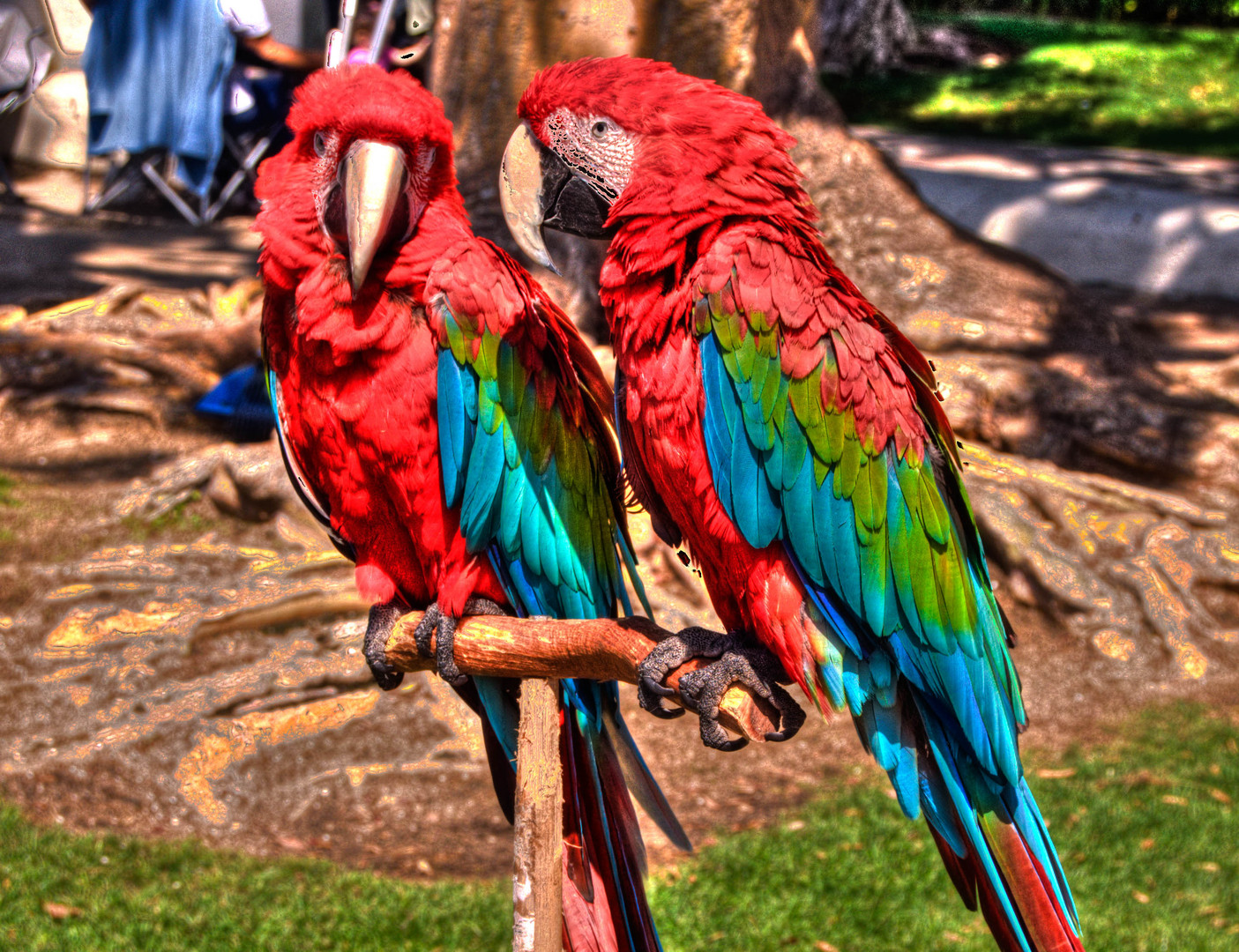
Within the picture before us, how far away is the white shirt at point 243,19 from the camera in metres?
8.07

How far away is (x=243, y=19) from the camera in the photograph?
8.21m

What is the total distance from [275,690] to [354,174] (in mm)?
2614

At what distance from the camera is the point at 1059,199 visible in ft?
33.0

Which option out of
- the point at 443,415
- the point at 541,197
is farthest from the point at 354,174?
the point at 443,415

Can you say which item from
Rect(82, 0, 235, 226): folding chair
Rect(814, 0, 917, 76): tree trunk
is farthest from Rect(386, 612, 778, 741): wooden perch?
Rect(814, 0, 917, 76): tree trunk

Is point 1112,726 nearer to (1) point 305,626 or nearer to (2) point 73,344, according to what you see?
(1) point 305,626

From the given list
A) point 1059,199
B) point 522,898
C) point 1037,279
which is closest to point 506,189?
point 522,898

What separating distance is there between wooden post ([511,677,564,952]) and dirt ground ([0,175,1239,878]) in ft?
6.10

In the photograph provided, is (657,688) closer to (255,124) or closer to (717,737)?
(717,737)

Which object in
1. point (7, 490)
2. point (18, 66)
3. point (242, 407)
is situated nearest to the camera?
point (7, 490)

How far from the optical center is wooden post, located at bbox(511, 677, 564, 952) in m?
1.51

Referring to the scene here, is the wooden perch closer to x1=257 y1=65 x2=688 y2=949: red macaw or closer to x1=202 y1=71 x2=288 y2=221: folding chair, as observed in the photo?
x1=257 y1=65 x2=688 y2=949: red macaw

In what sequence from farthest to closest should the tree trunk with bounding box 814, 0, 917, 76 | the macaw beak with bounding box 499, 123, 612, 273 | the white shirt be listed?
the tree trunk with bounding box 814, 0, 917, 76 → the white shirt → the macaw beak with bounding box 499, 123, 612, 273

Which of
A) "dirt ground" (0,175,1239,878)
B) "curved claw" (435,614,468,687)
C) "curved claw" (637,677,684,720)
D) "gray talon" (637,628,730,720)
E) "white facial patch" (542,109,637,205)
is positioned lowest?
Answer: "dirt ground" (0,175,1239,878)
